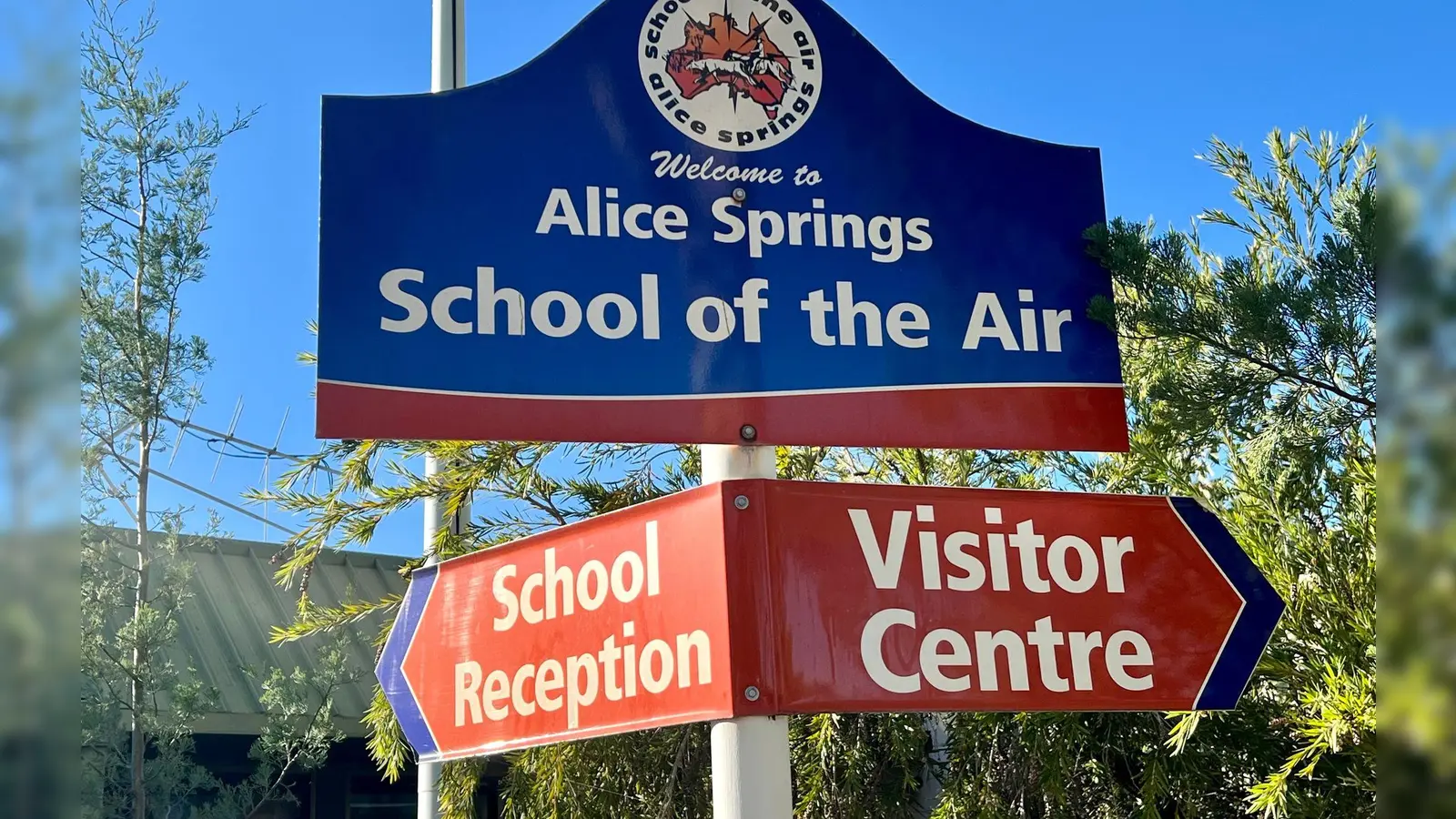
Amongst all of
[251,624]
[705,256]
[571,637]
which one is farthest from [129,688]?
[705,256]

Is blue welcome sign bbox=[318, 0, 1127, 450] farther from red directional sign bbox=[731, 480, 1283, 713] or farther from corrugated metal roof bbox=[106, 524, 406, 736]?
corrugated metal roof bbox=[106, 524, 406, 736]

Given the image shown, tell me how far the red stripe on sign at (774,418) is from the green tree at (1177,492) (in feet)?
0.66

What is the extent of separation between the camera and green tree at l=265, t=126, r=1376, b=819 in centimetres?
243

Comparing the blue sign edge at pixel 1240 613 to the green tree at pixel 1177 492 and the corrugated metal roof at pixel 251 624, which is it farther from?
the corrugated metal roof at pixel 251 624

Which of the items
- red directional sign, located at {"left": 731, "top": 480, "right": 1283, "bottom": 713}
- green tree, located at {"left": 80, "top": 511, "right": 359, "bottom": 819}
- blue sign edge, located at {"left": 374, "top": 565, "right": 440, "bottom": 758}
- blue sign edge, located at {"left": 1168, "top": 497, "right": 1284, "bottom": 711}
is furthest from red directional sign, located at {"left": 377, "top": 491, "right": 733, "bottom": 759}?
green tree, located at {"left": 80, "top": 511, "right": 359, "bottom": 819}

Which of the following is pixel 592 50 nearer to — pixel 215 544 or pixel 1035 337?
pixel 1035 337

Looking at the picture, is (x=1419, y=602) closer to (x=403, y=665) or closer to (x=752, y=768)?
(x=752, y=768)

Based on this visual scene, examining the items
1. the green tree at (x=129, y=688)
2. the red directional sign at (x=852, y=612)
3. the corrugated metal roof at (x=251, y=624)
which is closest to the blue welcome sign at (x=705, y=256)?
the red directional sign at (x=852, y=612)

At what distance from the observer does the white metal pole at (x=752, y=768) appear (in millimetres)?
2150

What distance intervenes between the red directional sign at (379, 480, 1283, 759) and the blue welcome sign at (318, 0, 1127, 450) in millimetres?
188

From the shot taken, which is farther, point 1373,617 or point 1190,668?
point 1373,617

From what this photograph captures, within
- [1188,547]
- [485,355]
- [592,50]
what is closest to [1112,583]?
[1188,547]

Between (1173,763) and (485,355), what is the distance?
2.05 meters

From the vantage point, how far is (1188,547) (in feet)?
7.66
